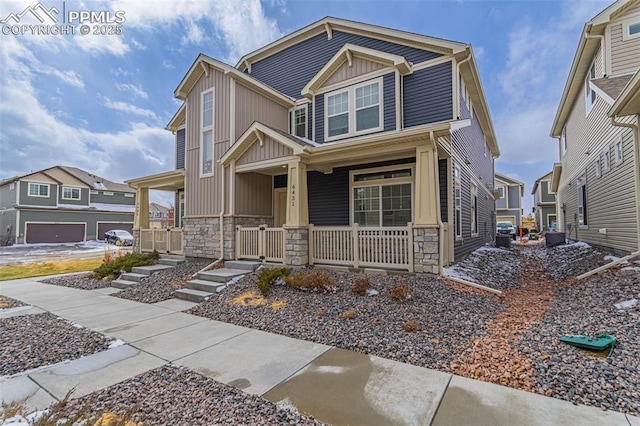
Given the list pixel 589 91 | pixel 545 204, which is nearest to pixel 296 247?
pixel 589 91

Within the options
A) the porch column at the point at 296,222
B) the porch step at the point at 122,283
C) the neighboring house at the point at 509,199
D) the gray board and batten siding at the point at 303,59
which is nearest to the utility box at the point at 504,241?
the gray board and batten siding at the point at 303,59

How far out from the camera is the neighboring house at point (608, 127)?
7146 mm

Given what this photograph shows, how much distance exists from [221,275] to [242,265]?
889mm

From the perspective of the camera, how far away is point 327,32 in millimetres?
10797

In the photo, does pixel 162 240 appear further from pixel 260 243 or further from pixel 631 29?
pixel 631 29

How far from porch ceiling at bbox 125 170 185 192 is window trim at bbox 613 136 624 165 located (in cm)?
1313

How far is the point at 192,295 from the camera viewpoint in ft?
22.4

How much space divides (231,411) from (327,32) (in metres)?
11.5

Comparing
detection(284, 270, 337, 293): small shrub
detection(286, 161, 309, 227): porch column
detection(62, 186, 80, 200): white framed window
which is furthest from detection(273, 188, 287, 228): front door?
detection(62, 186, 80, 200): white framed window

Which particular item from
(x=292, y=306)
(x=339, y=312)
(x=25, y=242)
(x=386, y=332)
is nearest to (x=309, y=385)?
(x=386, y=332)

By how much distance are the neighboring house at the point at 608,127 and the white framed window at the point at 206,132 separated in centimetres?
1037

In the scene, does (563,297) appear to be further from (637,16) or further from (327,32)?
(327,32)

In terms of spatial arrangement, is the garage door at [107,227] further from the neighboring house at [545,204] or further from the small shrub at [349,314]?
the neighboring house at [545,204]

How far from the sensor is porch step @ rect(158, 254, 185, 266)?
10.2 m
